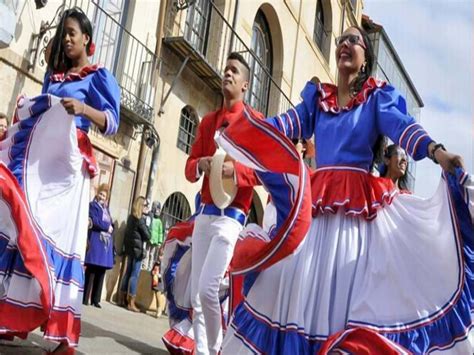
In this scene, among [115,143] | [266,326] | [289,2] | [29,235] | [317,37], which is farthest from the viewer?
[317,37]

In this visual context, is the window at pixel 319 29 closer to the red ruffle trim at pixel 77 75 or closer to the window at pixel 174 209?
the window at pixel 174 209

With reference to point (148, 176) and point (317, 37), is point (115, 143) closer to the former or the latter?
point (148, 176)

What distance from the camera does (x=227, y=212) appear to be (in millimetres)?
3934

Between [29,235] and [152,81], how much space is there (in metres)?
7.48

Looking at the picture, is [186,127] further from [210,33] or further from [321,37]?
[321,37]

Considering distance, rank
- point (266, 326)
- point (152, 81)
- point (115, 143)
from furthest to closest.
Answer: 1. point (152, 81)
2. point (115, 143)
3. point (266, 326)

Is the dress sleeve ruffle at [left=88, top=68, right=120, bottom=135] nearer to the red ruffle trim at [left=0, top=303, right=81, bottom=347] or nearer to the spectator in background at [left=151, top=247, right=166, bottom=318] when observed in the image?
the red ruffle trim at [left=0, top=303, right=81, bottom=347]

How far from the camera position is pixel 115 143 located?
31.7 feet

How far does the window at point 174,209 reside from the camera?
11.5 m

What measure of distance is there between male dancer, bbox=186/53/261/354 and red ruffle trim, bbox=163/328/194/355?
569mm

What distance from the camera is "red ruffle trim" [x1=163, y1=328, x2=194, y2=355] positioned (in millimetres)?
4418

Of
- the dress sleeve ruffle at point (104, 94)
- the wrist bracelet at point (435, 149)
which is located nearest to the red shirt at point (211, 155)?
the dress sleeve ruffle at point (104, 94)

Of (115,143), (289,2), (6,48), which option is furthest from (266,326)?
(289,2)

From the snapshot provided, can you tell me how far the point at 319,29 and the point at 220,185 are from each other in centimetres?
1837
